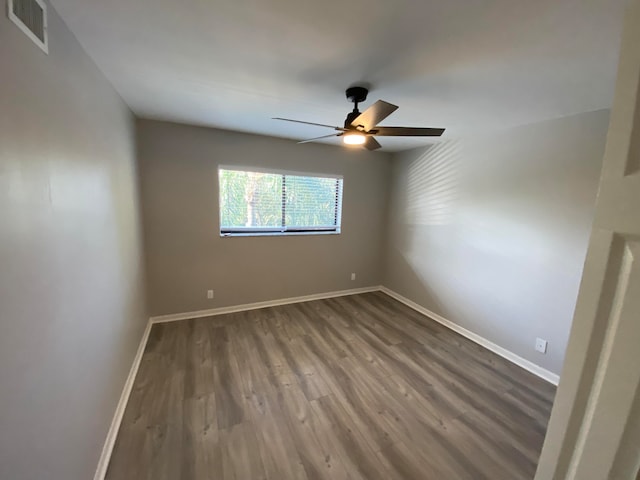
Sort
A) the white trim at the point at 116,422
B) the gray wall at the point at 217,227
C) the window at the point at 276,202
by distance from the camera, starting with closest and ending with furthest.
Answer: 1. the white trim at the point at 116,422
2. the gray wall at the point at 217,227
3. the window at the point at 276,202

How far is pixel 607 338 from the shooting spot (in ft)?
1.84

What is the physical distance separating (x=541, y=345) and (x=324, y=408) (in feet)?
7.07

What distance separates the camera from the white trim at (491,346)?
2.44m

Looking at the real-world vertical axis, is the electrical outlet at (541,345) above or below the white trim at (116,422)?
above

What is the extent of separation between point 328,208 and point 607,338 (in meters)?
3.61

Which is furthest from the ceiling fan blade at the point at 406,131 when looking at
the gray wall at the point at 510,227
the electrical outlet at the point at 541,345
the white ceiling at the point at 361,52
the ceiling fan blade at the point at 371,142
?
the electrical outlet at the point at 541,345

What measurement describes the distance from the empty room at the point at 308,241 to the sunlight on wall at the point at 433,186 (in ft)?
0.12

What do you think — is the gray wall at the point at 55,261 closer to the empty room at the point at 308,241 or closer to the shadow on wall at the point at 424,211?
the empty room at the point at 308,241

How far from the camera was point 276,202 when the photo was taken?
12.0 ft

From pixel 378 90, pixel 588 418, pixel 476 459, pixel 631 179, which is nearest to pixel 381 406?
pixel 476 459

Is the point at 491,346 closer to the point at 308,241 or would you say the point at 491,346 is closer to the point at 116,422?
the point at 308,241

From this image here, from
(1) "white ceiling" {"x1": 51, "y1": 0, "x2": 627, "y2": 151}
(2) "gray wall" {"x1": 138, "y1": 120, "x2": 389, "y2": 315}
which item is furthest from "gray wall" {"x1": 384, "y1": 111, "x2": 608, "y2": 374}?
(2) "gray wall" {"x1": 138, "y1": 120, "x2": 389, "y2": 315}

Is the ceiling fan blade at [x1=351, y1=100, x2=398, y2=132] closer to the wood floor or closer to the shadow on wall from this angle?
the shadow on wall

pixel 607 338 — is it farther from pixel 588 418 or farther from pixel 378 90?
pixel 378 90
